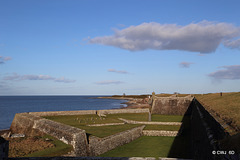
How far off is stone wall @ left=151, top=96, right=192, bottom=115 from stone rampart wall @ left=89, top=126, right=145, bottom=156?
24467mm

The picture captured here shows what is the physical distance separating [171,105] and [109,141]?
31.2 m

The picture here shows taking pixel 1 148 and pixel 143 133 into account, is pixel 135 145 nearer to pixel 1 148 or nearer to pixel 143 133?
pixel 143 133

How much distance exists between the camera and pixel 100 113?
130ft

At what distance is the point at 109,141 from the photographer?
19.4 metres

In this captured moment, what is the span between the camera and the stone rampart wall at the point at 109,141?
17900mm

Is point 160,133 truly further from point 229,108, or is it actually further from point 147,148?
point 229,108

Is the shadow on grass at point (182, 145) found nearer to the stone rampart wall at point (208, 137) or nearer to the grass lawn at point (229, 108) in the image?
the stone rampart wall at point (208, 137)

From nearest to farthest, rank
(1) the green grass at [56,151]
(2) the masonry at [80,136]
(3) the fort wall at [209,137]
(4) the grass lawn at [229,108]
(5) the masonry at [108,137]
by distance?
(3) the fort wall at [209,137] → (4) the grass lawn at [229,108] → (5) the masonry at [108,137] → (1) the green grass at [56,151] → (2) the masonry at [80,136]

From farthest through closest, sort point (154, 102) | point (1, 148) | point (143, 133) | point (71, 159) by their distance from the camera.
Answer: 1. point (154, 102)
2. point (143, 133)
3. point (71, 159)
4. point (1, 148)

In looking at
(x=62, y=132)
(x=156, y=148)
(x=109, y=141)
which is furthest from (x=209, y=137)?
(x=62, y=132)

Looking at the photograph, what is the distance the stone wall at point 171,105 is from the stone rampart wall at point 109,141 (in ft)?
80.3

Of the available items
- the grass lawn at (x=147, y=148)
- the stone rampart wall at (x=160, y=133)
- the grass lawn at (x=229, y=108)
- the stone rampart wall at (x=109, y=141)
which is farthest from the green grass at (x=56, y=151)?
the stone rampart wall at (x=160, y=133)

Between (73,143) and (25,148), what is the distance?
391 cm

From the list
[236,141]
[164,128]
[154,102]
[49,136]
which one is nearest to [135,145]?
[164,128]
